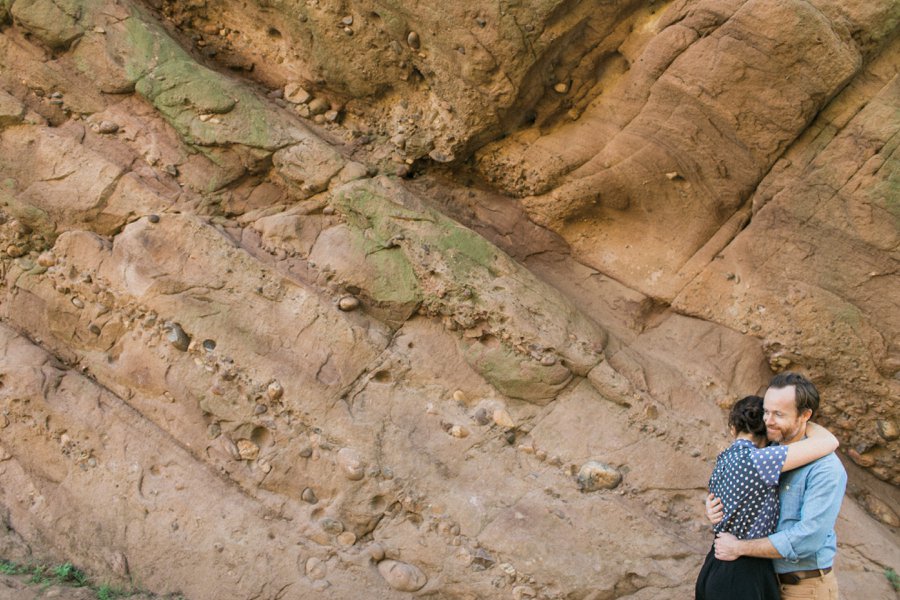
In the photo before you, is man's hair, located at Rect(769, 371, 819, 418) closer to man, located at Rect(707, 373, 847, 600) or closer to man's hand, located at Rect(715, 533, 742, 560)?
man, located at Rect(707, 373, 847, 600)

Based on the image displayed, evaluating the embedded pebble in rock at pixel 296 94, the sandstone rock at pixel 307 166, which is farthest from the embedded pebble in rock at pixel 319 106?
the sandstone rock at pixel 307 166

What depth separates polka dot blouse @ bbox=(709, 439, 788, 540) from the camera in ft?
8.45

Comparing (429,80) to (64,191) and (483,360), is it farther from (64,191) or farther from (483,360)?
(64,191)

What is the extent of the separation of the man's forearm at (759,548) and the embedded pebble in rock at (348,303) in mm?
2455

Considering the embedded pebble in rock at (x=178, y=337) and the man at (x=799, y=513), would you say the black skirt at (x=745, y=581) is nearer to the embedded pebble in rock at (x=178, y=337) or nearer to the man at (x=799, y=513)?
the man at (x=799, y=513)

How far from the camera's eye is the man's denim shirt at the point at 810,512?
2.54 metres

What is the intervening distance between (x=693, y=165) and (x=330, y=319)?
224 cm

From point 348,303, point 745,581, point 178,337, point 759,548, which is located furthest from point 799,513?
point 178,337

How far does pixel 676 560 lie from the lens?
12.5ft

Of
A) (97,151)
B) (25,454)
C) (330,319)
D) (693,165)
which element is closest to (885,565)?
(693,165)

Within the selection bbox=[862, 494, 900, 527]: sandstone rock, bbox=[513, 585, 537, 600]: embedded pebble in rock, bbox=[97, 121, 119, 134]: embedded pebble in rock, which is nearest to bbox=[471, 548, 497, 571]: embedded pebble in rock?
bbox=[513, 585, 537, 600]: embedded pebble in rock

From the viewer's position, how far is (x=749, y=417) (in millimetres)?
2799

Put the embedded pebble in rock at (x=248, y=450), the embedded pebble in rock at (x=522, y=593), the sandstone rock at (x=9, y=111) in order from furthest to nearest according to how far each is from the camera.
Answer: the sandstone rock at (x=9, y=111), the embedded pebble in rock at (x=248, y=450), the embedded pebble in rock at (x=522, y=593)

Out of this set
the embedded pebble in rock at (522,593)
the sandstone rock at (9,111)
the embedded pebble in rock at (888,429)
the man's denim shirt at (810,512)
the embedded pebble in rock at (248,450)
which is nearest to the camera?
the man's denim shirt at (810,512)
